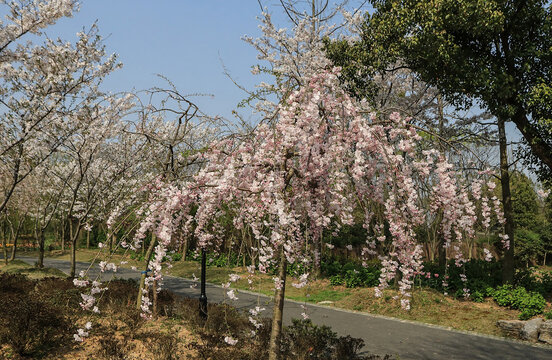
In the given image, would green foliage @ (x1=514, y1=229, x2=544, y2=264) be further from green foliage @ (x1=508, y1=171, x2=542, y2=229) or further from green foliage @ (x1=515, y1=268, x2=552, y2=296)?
green foliage @ (x1=515, y1=268, x2=552, y2=296)

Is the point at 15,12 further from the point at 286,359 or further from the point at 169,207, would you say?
the point at 286,359

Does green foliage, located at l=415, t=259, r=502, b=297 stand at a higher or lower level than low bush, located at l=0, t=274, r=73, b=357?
higher

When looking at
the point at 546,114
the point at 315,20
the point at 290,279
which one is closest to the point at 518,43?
the point at 546,114

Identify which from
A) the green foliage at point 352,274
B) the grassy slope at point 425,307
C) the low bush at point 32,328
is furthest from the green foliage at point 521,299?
the low bush at point 32,328

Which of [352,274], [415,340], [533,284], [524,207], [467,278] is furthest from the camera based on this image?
[524,207]

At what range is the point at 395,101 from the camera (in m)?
15.6

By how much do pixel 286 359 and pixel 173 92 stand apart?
4904 millimetres

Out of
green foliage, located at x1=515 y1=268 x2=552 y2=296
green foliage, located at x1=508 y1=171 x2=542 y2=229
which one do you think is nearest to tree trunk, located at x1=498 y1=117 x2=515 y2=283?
green foliage, located at x1=515 y1=268 x2=552 y2=296

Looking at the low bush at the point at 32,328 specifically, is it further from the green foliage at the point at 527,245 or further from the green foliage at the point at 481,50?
the green foliage at the point at 527,245

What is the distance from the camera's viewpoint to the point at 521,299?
11547 mm

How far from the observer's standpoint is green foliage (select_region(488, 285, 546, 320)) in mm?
10742

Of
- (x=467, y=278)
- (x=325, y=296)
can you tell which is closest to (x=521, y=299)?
(x=467, y=278)

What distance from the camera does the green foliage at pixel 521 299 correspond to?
35.2 ft

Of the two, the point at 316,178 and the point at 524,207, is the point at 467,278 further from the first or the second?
the point at 524,207
